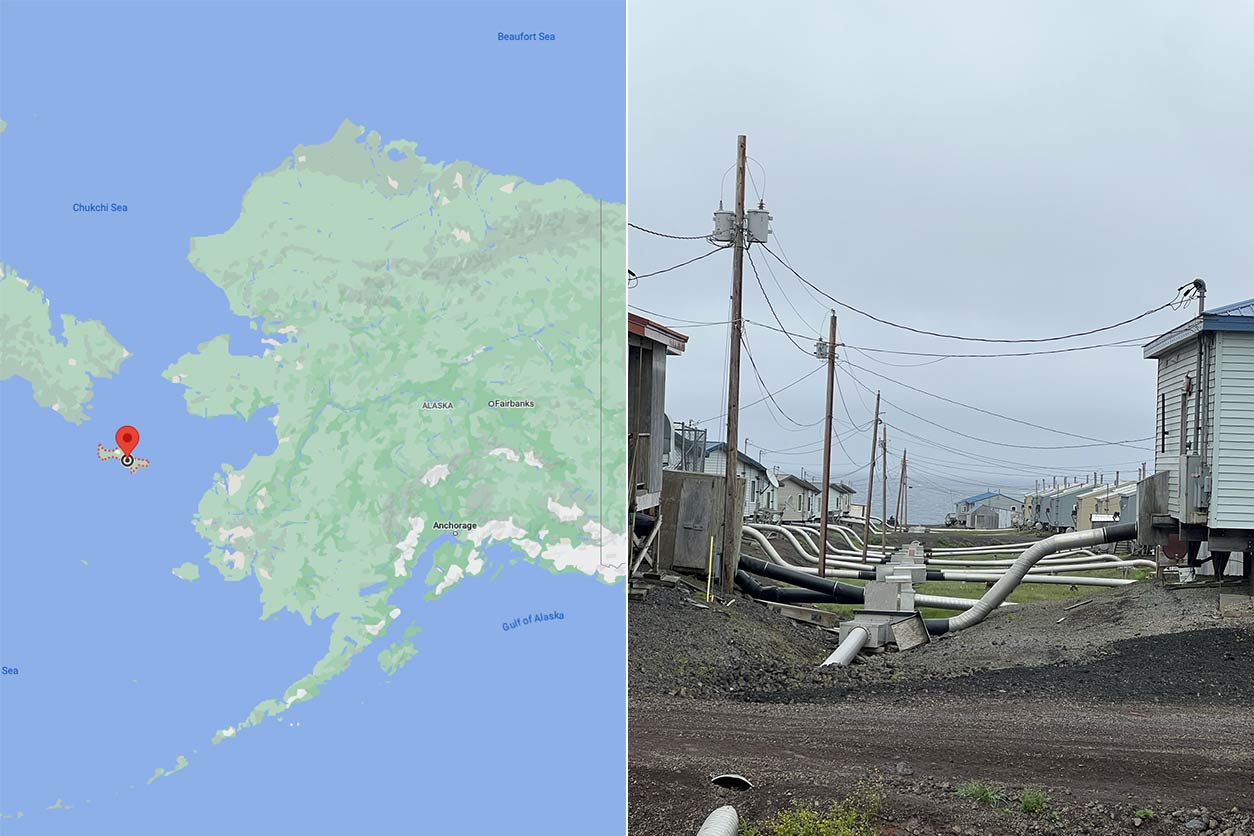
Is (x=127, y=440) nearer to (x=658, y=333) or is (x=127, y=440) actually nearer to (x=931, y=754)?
(x=931, y=754)

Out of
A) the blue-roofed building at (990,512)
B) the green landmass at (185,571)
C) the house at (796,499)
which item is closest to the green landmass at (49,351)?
the green landmass at (185,571)

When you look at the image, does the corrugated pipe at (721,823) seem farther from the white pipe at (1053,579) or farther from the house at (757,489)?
the house at (757,489)

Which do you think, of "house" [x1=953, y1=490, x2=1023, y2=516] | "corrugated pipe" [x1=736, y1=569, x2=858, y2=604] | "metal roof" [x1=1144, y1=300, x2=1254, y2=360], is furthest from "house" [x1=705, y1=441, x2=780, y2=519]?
"house" [x1=953, y1=490, x2=1023, y2=516]

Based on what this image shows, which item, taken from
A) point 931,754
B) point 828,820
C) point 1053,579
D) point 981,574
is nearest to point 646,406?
point 931,754

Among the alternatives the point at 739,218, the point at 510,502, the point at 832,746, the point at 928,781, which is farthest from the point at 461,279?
the point at 739,218

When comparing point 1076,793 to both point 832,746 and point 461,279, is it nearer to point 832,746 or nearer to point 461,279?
point 832,746
